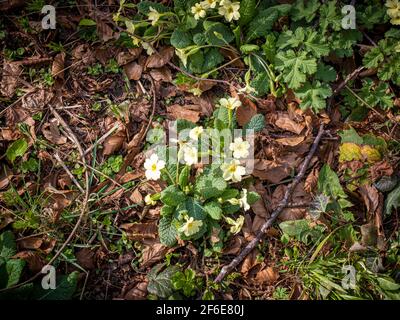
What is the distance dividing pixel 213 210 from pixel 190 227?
0.18 metres

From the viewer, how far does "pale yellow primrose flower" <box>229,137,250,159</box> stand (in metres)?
2.32

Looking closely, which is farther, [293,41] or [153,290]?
[293,41]

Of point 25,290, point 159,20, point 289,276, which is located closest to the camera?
point 25,290

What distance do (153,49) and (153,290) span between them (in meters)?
1.52

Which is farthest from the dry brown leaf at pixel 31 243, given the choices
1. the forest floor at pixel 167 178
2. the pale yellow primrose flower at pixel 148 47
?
the pale yellow primrose flower at pixel 148 47

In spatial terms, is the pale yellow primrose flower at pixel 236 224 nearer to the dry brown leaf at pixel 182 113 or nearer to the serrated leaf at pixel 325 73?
the dry brown leaf at pixel 182 113

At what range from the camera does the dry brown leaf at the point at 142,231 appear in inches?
95.4

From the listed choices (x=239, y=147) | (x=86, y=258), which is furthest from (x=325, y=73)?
(x=86, y=258)

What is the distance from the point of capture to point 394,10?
2.43m

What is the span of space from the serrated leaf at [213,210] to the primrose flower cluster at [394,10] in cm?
156

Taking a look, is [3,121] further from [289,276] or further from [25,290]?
[289,276]

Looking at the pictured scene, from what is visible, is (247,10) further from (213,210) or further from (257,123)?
(213,210)
